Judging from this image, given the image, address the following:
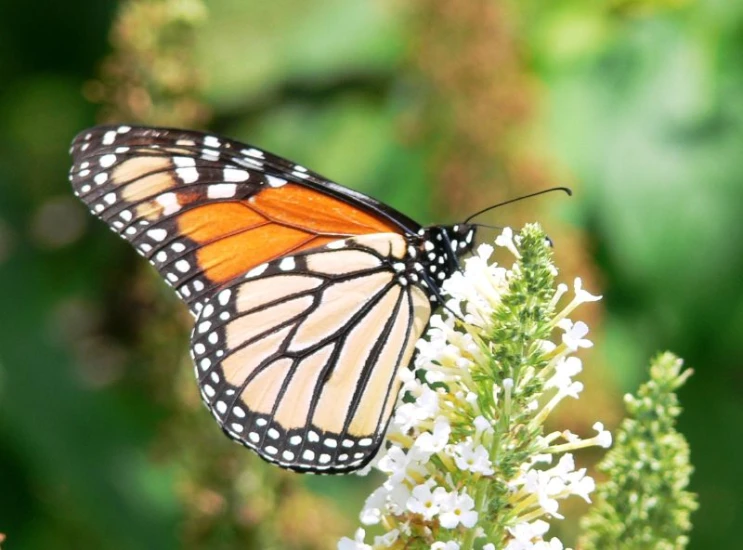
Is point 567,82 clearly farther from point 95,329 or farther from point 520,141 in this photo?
point 95,329

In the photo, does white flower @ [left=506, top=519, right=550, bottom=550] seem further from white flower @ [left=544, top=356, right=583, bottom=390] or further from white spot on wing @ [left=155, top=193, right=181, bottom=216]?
white spot on wing @ [left=155, top=193, right=181, bottom=216]

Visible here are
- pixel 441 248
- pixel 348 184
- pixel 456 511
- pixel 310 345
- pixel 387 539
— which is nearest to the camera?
pixel 456 511

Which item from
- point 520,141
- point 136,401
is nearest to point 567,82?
point 520,141

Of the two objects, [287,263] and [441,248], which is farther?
[287,263]

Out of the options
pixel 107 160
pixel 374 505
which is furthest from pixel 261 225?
pixel 374 505

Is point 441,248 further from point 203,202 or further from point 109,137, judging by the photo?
point 109,137

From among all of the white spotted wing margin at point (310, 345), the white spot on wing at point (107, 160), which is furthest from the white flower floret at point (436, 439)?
the white spot on wing at point (107, 160)
